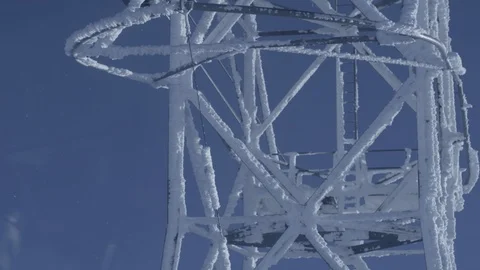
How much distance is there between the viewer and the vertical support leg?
1370cm

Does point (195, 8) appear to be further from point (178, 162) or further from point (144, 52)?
point (178, 162)

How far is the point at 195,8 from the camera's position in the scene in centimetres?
1064

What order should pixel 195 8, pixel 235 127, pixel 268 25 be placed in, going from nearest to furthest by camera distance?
pixel 195 8 < pixel 235 127 < pixel 268 25

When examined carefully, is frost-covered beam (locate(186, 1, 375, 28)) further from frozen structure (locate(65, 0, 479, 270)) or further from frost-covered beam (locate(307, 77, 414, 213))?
frost-covered beam (locate(307, 77, 414, 213))

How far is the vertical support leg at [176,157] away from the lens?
13.7m

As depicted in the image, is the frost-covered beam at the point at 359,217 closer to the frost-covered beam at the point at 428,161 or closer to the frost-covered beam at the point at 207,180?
the frost-covered beam at the point at 428,161

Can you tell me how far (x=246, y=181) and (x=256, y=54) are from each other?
421 centimetres

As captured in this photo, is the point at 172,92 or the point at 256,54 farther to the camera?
the point at 256,54

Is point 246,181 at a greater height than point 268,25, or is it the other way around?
point 268,25

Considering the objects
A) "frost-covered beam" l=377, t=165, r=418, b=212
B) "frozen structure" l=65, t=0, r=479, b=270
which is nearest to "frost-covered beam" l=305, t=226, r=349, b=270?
"frozen structure" l=65, t=0, r=479, b=270

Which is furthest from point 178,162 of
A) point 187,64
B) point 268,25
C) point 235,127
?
point 268,25

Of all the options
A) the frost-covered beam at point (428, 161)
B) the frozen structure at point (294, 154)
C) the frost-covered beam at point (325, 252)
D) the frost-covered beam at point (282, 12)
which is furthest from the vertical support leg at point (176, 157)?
the frost-covered beam at point (428, 161)

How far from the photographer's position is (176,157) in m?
13.8

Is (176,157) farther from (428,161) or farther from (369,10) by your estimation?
(369,10)
